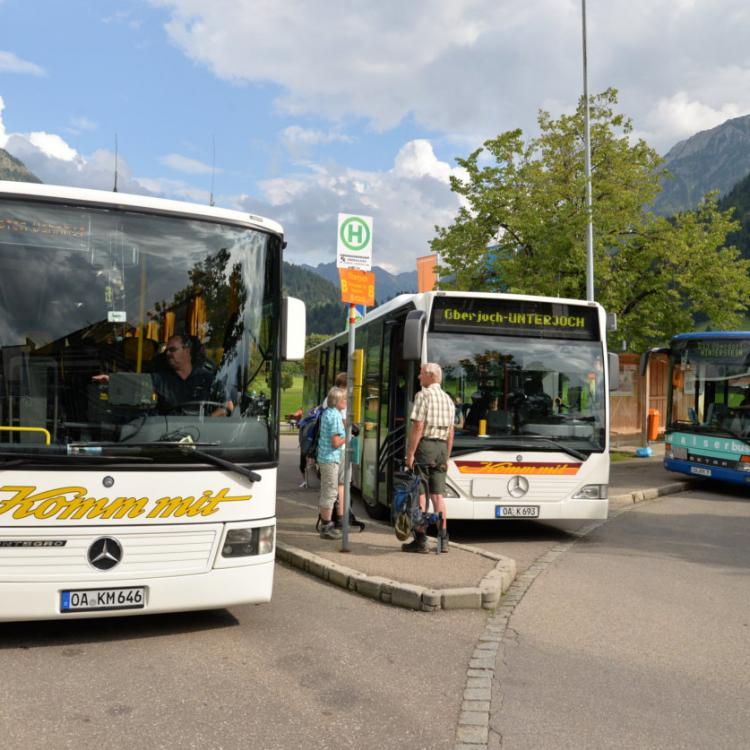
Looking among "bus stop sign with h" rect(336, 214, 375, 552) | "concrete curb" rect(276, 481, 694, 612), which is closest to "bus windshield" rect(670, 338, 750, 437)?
"concrete curb" rect(276, 481, 694, 612)

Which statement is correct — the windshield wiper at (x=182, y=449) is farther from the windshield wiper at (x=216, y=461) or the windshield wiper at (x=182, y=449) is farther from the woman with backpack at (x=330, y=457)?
the woman with backpack at (x=330, y=457)

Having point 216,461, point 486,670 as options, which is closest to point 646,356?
point 486,670

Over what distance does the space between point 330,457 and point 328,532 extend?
842 millimetres

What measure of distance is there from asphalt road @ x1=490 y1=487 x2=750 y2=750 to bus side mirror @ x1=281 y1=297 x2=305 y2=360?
2573 millimetres

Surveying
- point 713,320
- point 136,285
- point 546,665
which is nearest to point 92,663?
point 136,285

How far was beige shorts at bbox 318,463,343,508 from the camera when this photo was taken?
9383mm

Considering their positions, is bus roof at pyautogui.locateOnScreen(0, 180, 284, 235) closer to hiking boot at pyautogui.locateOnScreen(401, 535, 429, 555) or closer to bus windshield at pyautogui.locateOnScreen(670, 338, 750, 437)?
hiking boot at pyautogui.locateOnScreen(401, 535, 429, 555)

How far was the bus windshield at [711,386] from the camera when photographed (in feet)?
50.0

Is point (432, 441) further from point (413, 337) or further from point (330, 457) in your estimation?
point (330, 457)

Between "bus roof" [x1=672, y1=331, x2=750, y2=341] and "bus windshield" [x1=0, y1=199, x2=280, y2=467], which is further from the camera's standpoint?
"bus roof" [x1=672, y1=331, x2=750, y2=341]

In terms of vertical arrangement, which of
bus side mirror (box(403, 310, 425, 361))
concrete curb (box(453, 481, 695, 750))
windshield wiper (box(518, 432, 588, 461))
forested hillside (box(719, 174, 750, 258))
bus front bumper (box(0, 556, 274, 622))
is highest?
forested hillside (box(719, 174, 750, 258))

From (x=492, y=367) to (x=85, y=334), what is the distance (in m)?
5.73

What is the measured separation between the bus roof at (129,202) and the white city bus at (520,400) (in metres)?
3.96

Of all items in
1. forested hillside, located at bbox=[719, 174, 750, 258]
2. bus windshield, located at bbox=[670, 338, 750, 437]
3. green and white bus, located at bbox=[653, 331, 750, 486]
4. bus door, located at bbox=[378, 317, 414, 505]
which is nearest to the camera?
bus door, located at bbox=[378, 317, 414, 505]
